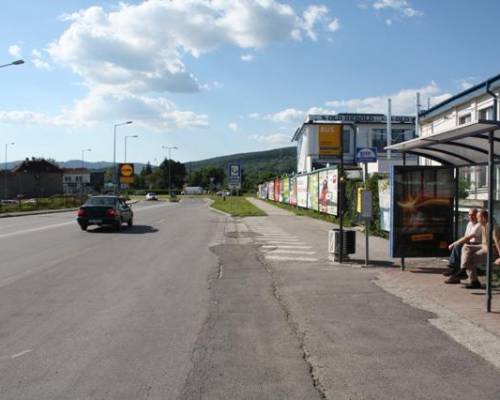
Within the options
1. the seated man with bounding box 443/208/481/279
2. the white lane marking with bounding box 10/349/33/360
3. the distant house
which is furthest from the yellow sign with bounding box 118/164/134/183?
the white lane marking with bounding box 10/349/33/360

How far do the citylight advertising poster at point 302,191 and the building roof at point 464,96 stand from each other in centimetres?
1381

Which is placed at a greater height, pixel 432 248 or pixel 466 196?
pixel 466 196

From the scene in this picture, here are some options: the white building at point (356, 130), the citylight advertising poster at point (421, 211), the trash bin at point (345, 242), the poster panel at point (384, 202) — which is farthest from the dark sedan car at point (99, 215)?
the white building at point (356, 130)

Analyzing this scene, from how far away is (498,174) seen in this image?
9.92 meters

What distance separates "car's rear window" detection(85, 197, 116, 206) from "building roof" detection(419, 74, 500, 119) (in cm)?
1375

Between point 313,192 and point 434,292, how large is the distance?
83.0 feet

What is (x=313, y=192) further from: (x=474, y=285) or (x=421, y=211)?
(x=474, y=285)

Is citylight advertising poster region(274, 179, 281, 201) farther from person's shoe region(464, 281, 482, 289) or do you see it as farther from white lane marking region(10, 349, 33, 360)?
white lane marking region(10, 349, 33, 360)

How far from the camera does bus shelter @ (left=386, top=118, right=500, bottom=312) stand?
24.3 feet

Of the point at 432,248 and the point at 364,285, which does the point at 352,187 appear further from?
the point at 364,285

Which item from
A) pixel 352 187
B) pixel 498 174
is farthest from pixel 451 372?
pixel 352 187

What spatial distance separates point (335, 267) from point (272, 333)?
18.4 ft

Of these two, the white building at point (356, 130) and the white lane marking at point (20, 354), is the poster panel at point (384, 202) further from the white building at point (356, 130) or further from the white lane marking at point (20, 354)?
the white building at point (356, 130)

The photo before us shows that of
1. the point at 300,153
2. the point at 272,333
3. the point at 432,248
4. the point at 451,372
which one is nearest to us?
the point at 451,372
